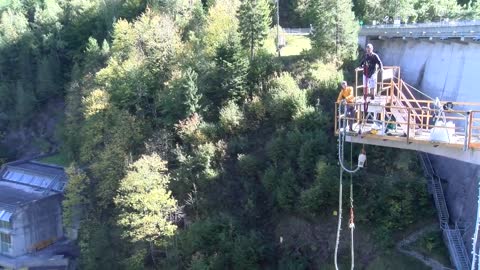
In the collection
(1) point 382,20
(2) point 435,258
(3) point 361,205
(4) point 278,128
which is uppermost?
(1) point 382,20

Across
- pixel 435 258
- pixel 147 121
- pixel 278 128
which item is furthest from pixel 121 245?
pixel 435 258

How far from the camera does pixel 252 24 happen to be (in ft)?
129

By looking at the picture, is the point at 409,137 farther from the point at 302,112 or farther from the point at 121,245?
the point at 121,245

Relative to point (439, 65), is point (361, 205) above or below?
below

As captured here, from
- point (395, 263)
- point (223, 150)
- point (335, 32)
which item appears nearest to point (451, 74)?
point (395, 263)

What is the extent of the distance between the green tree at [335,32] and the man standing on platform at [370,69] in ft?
68.1

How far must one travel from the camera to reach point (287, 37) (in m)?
51.4

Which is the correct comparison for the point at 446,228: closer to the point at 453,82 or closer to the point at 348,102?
the point at 453,82

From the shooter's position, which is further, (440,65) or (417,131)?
(440,65)

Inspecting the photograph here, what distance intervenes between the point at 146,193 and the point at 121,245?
5467 mm

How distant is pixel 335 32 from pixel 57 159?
33.7 metres

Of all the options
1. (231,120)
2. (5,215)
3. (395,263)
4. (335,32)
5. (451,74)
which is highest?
(335,32)

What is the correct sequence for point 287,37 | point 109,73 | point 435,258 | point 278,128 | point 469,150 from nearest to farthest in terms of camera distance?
point 469,150
point 435,258
point 278,128
point 109,73
point 287,37

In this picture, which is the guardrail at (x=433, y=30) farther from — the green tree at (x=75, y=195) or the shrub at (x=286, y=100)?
the green tree at (x=75, y=195)
